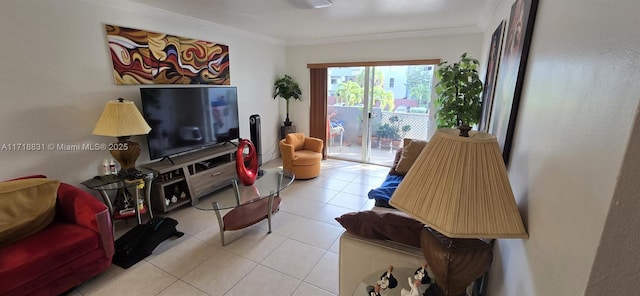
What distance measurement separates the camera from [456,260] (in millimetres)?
963

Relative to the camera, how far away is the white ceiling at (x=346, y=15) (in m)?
2.81

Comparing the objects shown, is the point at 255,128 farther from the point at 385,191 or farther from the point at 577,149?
the point at 577,149

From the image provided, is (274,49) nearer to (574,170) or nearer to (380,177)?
(380,177)

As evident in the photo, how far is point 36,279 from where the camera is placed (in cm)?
171

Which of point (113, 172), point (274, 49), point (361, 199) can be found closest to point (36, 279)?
point (113, 172)

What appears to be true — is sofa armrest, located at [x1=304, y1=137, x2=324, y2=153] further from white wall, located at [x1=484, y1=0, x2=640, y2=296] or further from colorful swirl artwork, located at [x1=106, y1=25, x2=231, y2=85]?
white wall, located at [x1=484, y1=0, x2=640, y2=296]

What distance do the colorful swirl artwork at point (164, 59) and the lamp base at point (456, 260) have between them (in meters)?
3.32

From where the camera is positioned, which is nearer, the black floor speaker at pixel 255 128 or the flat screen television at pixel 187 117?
the flat screen television at pixel 187 117

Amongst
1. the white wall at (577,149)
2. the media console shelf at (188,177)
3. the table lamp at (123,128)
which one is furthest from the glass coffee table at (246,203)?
the white wall at (577,149)

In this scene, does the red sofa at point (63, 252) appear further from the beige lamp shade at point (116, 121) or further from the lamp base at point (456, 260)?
the lamp base at point (456, 260)

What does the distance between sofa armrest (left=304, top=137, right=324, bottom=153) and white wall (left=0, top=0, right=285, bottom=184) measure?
2.39m

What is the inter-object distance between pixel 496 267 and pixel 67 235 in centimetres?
271

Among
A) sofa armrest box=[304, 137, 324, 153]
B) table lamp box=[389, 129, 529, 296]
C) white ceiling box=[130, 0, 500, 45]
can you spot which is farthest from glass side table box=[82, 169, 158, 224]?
table lamp box=[389, 129, 529, 296]

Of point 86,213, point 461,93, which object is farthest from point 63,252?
point 461,93
